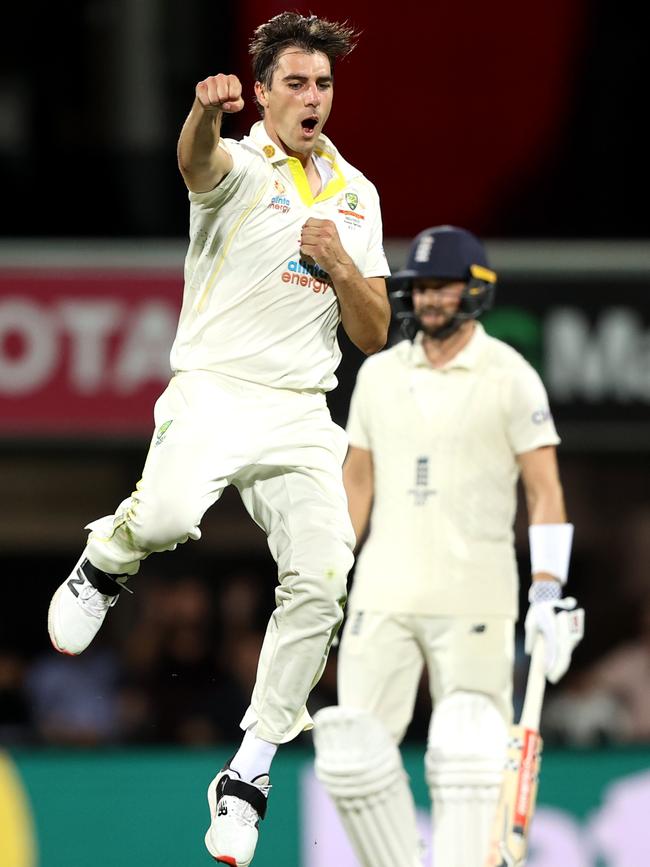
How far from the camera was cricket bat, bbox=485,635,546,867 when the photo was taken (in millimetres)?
6746

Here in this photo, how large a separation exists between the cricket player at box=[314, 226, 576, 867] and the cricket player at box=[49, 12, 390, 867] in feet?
4.25

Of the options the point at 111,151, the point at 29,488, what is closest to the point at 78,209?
the point at 111,151

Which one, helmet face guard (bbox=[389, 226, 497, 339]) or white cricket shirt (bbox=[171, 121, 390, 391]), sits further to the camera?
helmet face guard (bbox=[389, 226, 497, 339])

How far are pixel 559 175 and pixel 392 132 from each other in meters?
1.09

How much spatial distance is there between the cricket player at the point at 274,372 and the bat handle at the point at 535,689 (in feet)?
4.36

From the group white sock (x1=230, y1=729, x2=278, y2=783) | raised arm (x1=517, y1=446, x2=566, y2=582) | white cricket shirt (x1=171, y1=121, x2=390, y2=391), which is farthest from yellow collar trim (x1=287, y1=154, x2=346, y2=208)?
raised arm (x1=517, y1=446, x2=566, y2=582)

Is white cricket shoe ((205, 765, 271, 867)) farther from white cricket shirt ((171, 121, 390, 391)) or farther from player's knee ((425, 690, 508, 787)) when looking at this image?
player's knee ((425, 690, 508, 787))

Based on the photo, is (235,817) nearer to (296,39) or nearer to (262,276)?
(262,276)

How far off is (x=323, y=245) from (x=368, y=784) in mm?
2273

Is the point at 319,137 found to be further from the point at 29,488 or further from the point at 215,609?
the point at 29,488

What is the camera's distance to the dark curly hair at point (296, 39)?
5379 millimetres

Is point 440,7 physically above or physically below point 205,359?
above

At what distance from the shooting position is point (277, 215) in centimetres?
545

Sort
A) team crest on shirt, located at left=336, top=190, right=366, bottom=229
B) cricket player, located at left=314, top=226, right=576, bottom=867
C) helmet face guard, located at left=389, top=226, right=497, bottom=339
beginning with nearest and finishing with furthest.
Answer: team crest on shirt, located at left=336, top=190, right=366, bottom=229, cricket player, located at left=314, top=226, right=576, bottom=867, helmet face guard, located at left=389, top=226, right=497, bottom=339
